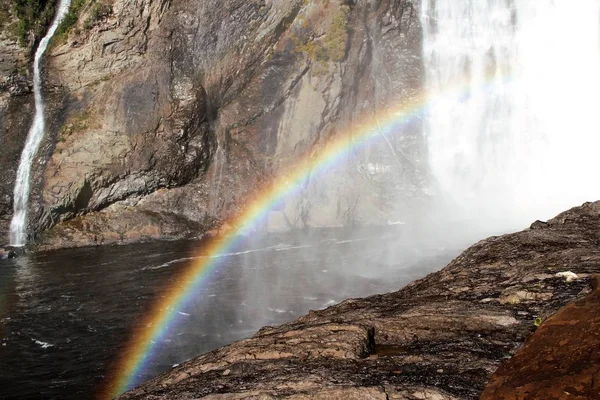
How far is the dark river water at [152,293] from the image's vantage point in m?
16.6

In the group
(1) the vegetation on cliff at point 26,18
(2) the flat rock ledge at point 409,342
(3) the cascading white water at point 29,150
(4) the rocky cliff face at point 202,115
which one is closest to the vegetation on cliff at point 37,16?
(1) the vegetation on cliff at point 26,18

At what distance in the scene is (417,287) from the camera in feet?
27.6

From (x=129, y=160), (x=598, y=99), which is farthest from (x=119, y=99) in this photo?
(x=598, y=99)

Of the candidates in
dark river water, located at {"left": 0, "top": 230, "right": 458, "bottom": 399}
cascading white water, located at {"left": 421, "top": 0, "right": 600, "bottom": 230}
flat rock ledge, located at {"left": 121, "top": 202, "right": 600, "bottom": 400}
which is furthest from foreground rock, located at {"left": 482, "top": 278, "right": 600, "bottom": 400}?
cascading white water, located at {"left": 421, "top": 0, "right": 600, "bottom": 230}

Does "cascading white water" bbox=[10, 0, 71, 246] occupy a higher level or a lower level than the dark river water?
higher

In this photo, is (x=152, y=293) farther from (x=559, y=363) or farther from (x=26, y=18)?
(x=26, y=18)

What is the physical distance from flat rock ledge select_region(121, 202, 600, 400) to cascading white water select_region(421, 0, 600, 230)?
118ft

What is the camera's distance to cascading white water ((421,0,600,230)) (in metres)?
43.3

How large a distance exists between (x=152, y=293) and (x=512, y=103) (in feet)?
109

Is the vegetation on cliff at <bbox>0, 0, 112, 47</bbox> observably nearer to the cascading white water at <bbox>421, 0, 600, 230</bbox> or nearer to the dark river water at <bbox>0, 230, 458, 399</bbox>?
the dark river water at <bbox>0, 230, 458, 399</bbox>

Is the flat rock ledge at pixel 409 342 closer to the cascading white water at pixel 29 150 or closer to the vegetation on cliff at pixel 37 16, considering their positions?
the cascading white water at pixel 29 150

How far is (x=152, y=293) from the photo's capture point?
23.8 meters

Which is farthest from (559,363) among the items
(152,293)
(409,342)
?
(152,293)

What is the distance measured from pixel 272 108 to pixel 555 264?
3393 centimetres
